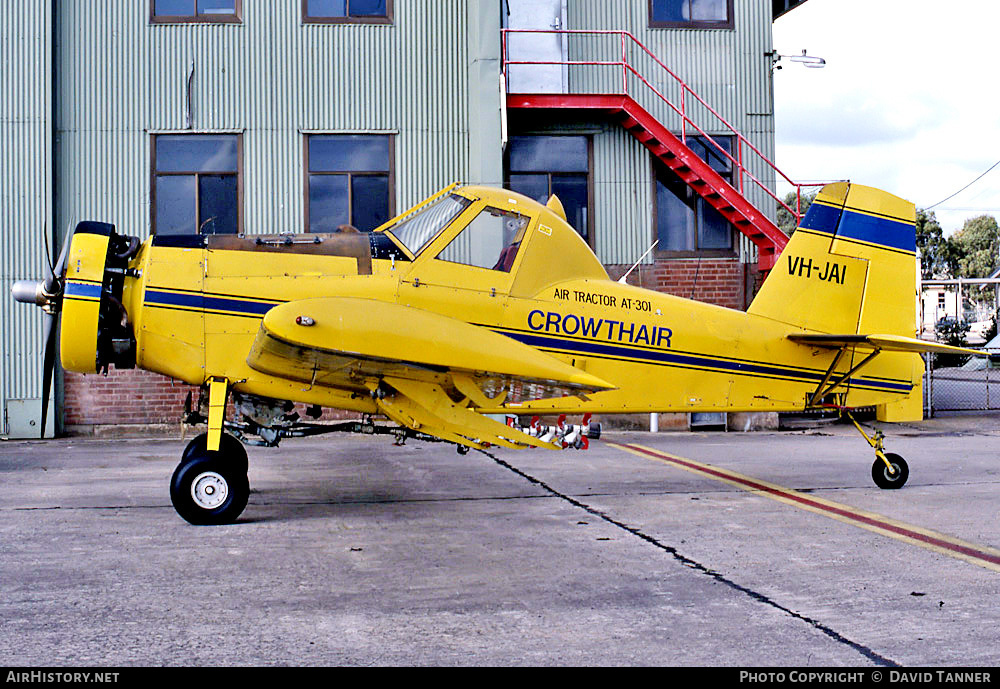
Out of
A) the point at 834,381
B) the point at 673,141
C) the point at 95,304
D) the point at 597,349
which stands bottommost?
the point at 834,381

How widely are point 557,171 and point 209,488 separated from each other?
35.6ft

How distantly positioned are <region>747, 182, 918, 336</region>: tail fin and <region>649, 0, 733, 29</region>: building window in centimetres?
846

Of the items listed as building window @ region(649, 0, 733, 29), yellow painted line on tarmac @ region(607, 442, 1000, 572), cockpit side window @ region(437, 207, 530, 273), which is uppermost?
building window @ region(649, 0, 733, 29)

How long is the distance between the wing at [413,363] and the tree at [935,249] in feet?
255

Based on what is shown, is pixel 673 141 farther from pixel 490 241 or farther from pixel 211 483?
pixel 211 483

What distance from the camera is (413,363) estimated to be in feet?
22.7

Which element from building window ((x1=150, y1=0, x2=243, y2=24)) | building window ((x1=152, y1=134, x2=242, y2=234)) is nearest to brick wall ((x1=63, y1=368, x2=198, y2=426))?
building window ((x1=152, y1=134, x2=242, y2=234))

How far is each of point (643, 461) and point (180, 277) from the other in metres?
6.41

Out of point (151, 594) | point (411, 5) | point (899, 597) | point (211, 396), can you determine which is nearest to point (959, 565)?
point (899, 597)

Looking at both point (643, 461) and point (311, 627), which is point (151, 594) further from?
point (643, 461)

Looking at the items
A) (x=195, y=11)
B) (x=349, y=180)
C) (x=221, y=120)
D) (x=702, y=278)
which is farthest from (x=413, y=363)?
(x=195, y=11)

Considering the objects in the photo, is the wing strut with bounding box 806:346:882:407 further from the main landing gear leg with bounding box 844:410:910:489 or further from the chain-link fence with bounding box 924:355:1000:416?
the chain-link fence with bounding box 924:355:1000:416

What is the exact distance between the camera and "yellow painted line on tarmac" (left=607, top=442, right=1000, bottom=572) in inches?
245

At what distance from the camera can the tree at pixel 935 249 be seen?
77.2 meters
